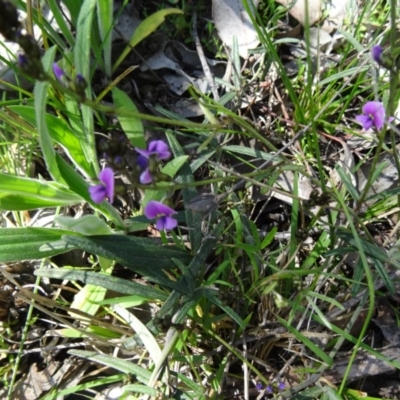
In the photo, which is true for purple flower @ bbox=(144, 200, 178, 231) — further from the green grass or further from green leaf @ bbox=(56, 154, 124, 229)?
green leaf @ bbox=(56, 154, 124, 229)

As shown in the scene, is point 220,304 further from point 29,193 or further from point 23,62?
point 23,62

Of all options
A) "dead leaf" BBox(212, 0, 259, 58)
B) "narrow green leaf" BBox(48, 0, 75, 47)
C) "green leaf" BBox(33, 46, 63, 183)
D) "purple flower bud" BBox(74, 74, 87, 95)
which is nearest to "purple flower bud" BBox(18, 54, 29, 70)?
"purple flower bud" BBox(74, 74, 87, 95)

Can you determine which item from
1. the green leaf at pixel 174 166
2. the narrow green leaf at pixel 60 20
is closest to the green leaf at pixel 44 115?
the green leaf at pixel 174 166

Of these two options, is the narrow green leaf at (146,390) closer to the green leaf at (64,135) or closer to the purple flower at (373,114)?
the green leaf at (64,135)

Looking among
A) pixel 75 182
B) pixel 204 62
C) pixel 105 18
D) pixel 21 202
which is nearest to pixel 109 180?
pixel 75 182

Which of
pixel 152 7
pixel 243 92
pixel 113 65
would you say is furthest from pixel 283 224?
pixel 152 7

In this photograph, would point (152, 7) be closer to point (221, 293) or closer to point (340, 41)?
point (340, 41)
